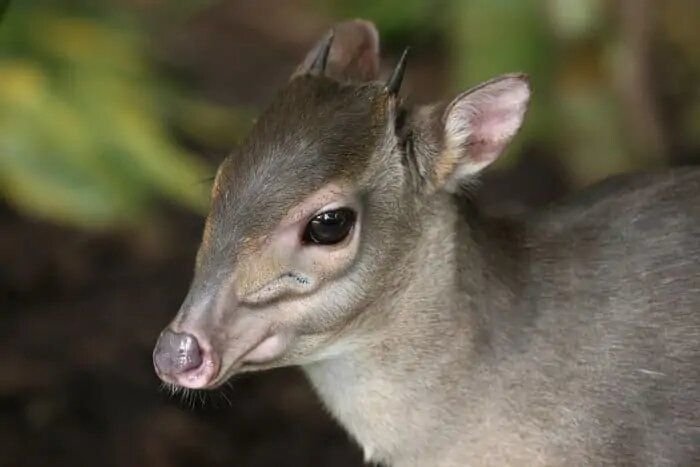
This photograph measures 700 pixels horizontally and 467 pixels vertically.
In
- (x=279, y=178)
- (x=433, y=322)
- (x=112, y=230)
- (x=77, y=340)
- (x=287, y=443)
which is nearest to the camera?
(x=279, y=178)

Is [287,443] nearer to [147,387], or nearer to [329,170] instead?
[147,387]

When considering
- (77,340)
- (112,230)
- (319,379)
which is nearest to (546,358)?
(319,379)

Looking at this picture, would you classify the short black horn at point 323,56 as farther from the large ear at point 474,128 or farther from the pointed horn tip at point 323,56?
the large ear at point 474,128

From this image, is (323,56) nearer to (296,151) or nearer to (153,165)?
(296,151)

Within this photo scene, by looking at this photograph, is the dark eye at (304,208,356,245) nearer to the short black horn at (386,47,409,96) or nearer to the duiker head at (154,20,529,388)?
the duiker head at (154,20,529,388)

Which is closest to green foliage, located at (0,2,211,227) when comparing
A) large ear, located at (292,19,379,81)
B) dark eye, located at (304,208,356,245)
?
large ear, located at (292,19,379,81)

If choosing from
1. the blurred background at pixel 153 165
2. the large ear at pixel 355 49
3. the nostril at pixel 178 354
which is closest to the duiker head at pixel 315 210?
the nostril at pixel 178 354
